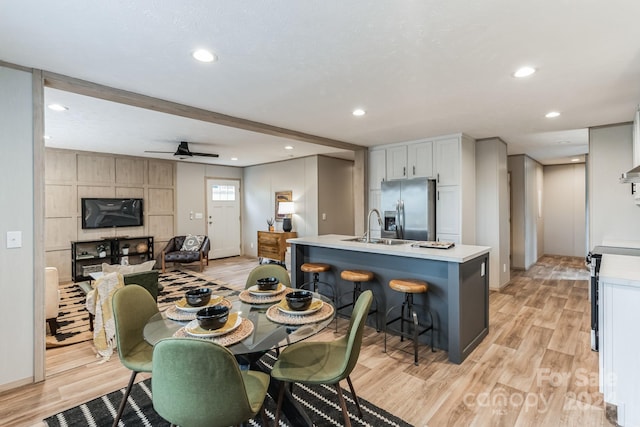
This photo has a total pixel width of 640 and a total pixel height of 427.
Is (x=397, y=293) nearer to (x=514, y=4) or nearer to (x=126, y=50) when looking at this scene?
(x=514, y=4)

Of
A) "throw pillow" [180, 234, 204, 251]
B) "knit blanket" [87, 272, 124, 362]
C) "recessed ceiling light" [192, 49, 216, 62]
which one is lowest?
"knit blanket" [87, 272, 124, 362]

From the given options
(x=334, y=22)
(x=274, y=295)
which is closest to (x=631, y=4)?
(x=334, y=22)

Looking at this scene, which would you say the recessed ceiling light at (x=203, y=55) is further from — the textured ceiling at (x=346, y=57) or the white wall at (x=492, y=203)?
the white wall at (x=492, y=203)

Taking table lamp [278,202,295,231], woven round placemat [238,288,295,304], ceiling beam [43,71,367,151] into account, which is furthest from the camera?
table lamp [278,202,295,231]

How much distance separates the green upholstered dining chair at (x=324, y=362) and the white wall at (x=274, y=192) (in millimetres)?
4997

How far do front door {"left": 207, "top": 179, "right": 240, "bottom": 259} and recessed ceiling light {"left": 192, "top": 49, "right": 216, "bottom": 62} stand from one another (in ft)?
20.4

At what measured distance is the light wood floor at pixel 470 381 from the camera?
6.90 feet

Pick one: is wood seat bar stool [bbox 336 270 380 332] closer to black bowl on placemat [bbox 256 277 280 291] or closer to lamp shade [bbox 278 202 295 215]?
black bowl on placemat [bbox 256 277 280 291]

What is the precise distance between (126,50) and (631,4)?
3065mm

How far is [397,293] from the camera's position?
340cm

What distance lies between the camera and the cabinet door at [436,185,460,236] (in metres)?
4.79

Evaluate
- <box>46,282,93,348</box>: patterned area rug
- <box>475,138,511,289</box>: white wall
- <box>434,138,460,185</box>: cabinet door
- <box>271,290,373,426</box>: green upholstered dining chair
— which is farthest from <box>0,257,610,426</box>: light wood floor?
<box>434,138,460,185</box>: cabinet door

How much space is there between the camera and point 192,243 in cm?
722

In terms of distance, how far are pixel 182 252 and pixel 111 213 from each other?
1630mm
